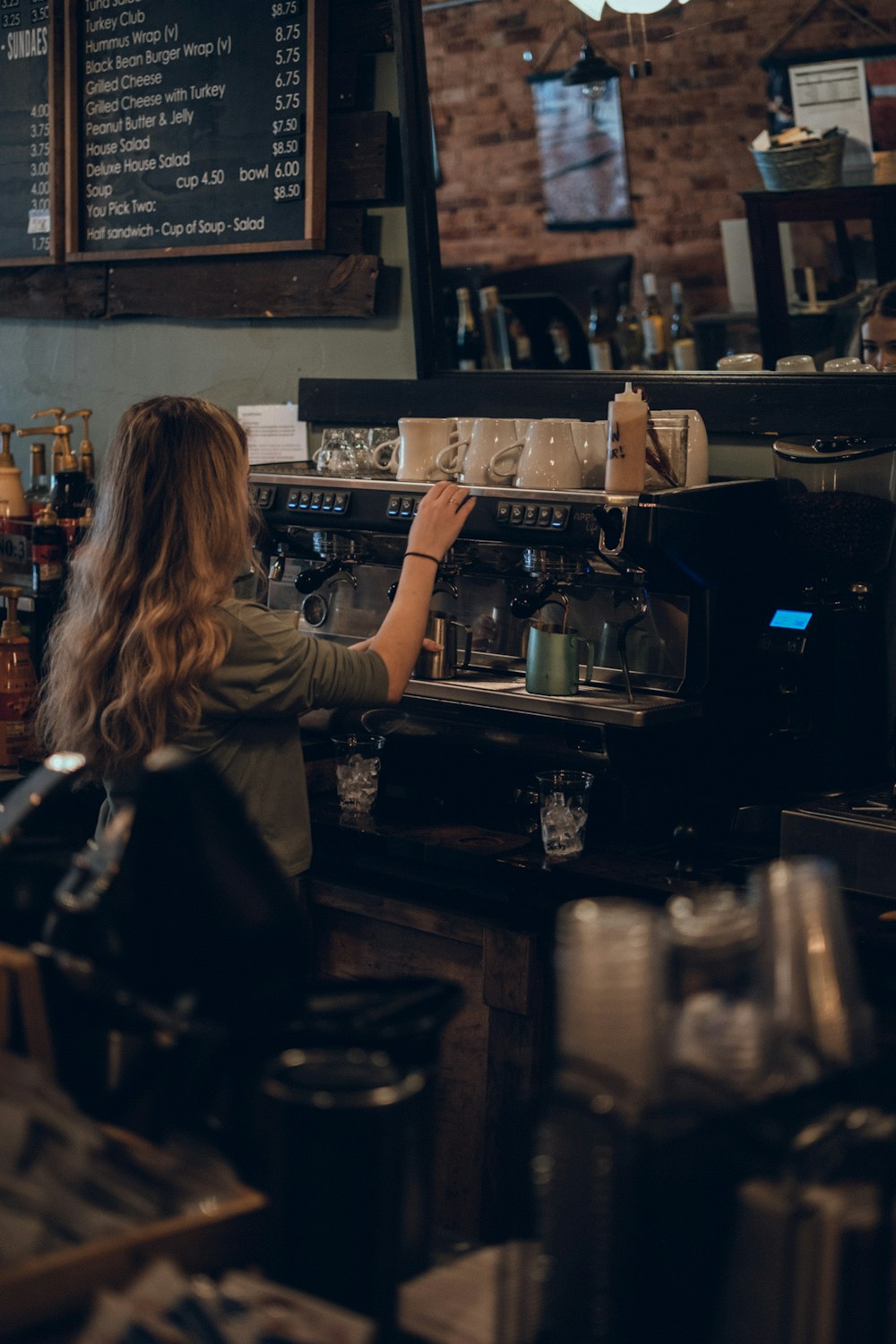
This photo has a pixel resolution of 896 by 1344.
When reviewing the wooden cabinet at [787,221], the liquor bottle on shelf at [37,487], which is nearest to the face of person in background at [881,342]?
the wooden cabinet at [787,221]

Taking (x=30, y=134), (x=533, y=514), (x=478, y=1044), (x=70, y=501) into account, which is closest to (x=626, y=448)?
(x=533, y=514)

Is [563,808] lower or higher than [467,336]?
lower

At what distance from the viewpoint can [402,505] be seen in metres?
2.85

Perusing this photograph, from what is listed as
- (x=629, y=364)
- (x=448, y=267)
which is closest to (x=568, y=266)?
(x=629, y=364)

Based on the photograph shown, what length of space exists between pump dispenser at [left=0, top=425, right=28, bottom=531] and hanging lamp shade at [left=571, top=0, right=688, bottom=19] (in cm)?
179

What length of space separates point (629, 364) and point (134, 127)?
1503 millimetres

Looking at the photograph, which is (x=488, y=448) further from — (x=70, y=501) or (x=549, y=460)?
(x=70, y=501)

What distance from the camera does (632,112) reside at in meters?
4.20

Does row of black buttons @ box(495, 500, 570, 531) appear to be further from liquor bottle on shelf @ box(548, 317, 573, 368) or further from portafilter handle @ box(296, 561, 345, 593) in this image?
liquor bottle on shelf @ box(548, 317, 573, 368)

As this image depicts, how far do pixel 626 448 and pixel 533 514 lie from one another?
20cm

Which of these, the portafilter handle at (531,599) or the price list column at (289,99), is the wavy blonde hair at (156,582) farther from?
the price list column at (289,99)

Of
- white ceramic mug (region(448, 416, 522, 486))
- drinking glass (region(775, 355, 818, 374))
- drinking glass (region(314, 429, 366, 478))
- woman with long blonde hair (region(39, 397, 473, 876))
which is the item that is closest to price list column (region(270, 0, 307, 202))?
drinking glass (region(314, 429, 366, 478))

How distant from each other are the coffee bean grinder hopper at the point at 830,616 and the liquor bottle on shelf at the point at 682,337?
97 centimetres

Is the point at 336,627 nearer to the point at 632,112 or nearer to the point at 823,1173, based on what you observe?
the point at 632,112
